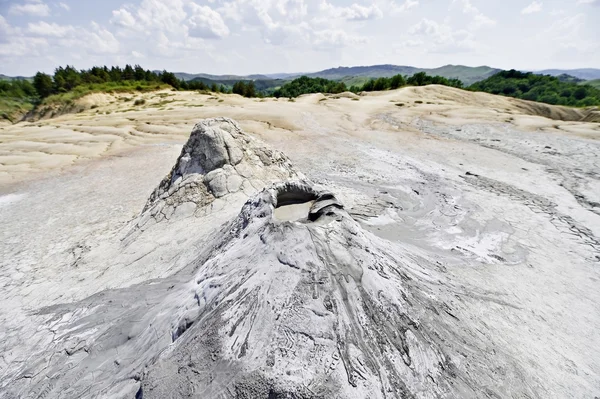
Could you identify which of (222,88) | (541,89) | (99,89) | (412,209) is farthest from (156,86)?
(541,89)

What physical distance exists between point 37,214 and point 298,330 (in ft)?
39.0

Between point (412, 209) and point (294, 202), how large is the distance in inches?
208

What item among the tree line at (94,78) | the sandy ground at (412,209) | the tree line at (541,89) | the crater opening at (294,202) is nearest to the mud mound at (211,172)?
the sandy ground at (412,209)

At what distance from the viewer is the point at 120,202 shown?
1105 centimetres

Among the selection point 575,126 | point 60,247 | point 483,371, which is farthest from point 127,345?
point 575,126

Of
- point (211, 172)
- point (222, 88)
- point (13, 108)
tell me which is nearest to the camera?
point (211, 172)

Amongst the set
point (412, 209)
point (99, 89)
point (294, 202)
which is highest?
point (99, 89)

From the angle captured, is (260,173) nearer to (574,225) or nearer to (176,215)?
(176,215)

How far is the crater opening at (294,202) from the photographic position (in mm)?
5887

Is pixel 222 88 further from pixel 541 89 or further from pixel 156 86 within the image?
pixel 541 89

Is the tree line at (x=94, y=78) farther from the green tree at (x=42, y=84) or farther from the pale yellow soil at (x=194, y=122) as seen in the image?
the pale yellow soil at (x=194, y=122)

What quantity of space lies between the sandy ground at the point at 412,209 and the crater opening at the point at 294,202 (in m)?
2.29

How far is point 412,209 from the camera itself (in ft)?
32.8

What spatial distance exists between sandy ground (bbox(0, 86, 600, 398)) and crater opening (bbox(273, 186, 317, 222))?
2.29 meters
